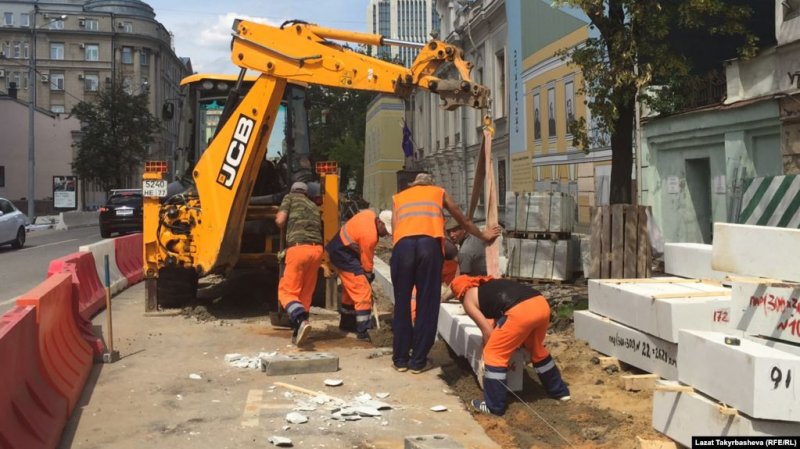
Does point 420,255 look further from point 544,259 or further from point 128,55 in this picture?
point 128,55

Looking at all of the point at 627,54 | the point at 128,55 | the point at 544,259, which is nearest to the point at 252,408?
the point at 627,54

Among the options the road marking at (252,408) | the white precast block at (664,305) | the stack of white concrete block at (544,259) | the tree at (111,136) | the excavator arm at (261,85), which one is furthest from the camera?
the tree at (111,136)

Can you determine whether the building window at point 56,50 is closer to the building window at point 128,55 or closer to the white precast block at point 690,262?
the building window at point 128,55

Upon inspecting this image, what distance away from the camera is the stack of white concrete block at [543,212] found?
12.7 metres

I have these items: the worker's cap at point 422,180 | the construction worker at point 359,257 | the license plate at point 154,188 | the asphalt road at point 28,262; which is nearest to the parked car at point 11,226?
the asphalt road at point 28,262

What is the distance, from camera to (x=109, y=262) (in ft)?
38.3

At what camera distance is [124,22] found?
74.9 meters

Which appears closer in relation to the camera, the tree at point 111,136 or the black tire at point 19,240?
the black tire at point 19,240

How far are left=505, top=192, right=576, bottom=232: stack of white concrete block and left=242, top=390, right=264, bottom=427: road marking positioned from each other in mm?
7856

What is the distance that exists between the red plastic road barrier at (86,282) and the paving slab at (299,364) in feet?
11.1

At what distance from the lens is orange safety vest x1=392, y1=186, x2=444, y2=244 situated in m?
6.52

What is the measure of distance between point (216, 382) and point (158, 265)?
11.4 feet

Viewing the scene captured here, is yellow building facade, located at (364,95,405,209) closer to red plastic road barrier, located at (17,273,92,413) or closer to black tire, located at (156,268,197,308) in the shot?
black tire, located at (156,268,197,308)

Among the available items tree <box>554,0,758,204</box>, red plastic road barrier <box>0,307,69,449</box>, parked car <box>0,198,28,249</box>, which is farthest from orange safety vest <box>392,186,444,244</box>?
parked car <box>0,198,28,249</box>
